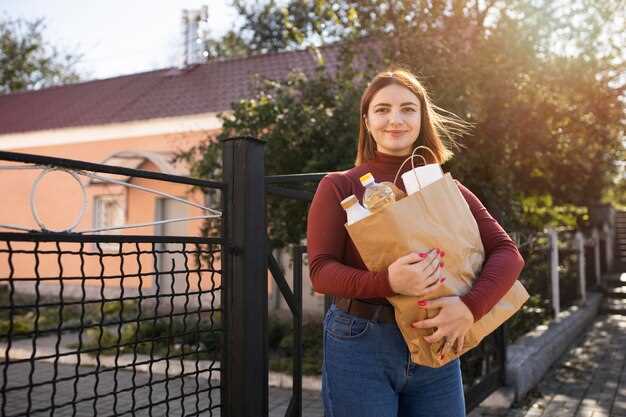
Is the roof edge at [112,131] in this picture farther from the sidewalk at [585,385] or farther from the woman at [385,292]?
the woman at [385,292]

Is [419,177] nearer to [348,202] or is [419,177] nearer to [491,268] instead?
[348,202]

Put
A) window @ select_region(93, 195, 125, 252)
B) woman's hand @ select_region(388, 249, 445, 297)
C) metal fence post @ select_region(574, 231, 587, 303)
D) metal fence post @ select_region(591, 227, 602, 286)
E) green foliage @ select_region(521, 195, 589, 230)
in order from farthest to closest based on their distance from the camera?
window @ select_region(93, 195, 125, 252) → metal fence post @ select_region(591, 227, 602, 286) → metal fence post @ select_region(574, 231, 587, 303) → green foliage @ select_region(521, 195, 589, 230) → woman's hand @ select_region(388, 249, 445, 297)

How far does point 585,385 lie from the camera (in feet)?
18.2

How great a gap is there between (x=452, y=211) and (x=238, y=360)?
1.05 m

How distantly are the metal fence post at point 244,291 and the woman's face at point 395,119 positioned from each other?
1.89 ft

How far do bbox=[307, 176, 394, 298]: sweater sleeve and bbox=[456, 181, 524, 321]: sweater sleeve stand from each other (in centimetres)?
26

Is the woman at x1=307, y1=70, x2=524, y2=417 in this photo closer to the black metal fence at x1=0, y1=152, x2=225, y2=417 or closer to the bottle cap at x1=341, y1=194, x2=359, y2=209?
the bottle cap at x1=341, y1=194, x2=359, y2=209

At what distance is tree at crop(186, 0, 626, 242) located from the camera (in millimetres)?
6977

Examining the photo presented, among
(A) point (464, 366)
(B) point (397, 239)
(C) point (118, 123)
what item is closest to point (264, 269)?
(B) point (397, 239)

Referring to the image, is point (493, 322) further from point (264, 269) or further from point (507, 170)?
point (507, 170)

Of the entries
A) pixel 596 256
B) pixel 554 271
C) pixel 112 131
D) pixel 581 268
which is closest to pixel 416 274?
pixel 554 271

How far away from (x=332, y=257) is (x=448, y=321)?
1.24 ft

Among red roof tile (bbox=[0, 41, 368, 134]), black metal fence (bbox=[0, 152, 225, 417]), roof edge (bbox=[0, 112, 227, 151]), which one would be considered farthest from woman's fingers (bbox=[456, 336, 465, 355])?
red roof tile (bbox=[0, 41, 368, 134])

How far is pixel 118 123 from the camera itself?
47.2ft
